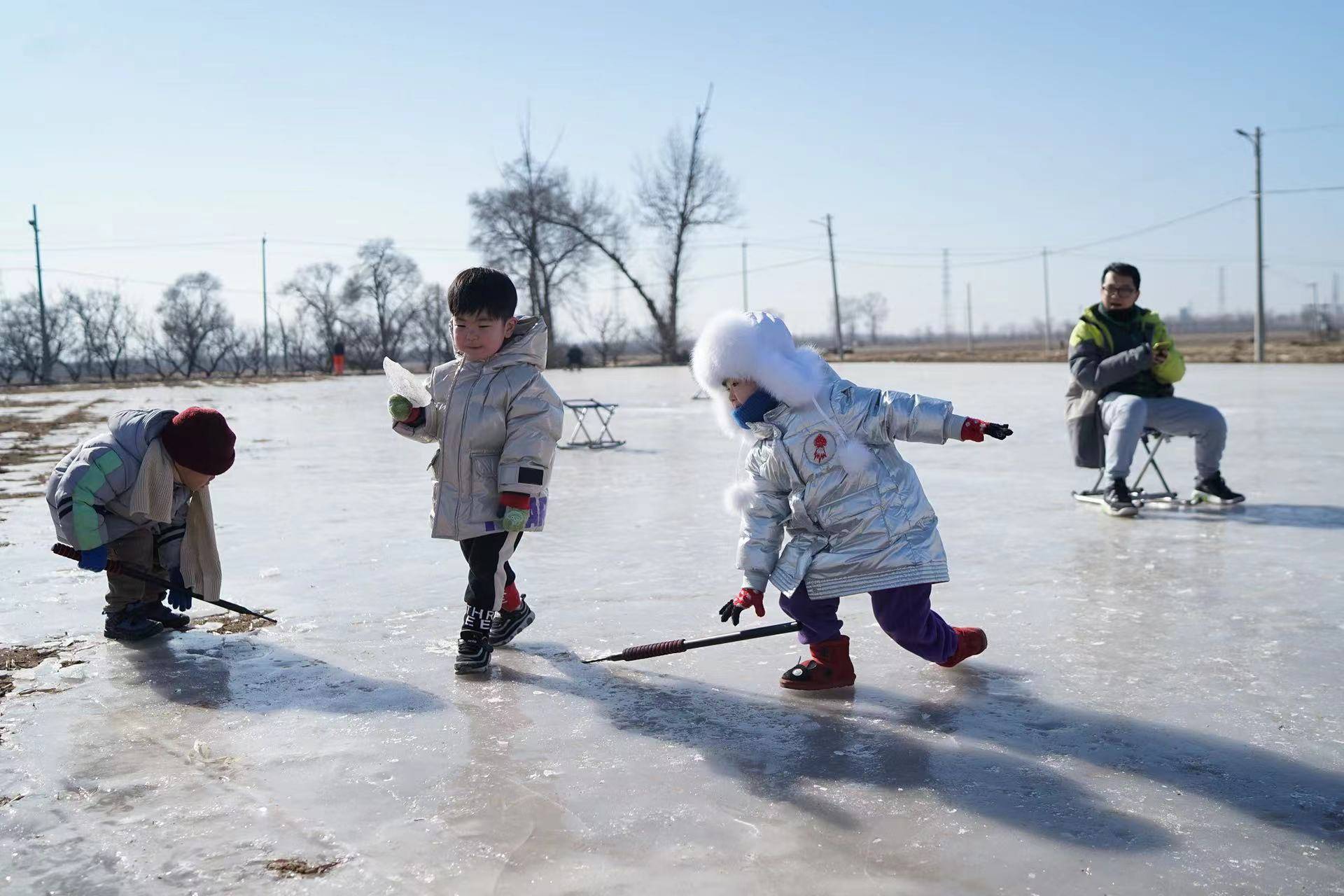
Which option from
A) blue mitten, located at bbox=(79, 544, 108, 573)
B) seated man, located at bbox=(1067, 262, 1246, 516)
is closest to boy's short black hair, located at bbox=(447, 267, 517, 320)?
blue mitten, located at bbox=(79, 544, 108, 573)

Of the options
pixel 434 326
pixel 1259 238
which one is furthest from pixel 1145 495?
pixel 434 326

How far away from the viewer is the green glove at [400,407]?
12.2 ft

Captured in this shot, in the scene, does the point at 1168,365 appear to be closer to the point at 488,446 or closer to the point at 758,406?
the point at 758,406

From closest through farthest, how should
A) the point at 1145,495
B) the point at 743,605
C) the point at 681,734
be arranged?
the point at 681,734, the point at 743,605, the point at 1145,495

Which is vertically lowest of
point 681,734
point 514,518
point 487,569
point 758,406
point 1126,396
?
point 681,734

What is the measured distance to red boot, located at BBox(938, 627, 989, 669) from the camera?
356 cm

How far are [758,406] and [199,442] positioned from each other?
2.02m

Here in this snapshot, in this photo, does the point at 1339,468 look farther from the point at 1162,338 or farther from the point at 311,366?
the point at 311,366

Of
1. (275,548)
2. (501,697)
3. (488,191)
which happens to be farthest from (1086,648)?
(488,191)

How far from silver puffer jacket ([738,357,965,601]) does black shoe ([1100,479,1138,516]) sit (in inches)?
140

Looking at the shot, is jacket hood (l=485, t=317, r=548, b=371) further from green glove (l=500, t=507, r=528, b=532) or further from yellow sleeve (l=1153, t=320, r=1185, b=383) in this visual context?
yellow sleeve (l=1153, t=320, r=1185, b=383)

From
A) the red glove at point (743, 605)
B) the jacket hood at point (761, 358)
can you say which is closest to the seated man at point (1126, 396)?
the jacket hood at point (761, 358)

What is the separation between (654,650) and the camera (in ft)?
11.5

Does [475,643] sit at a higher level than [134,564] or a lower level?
lower
